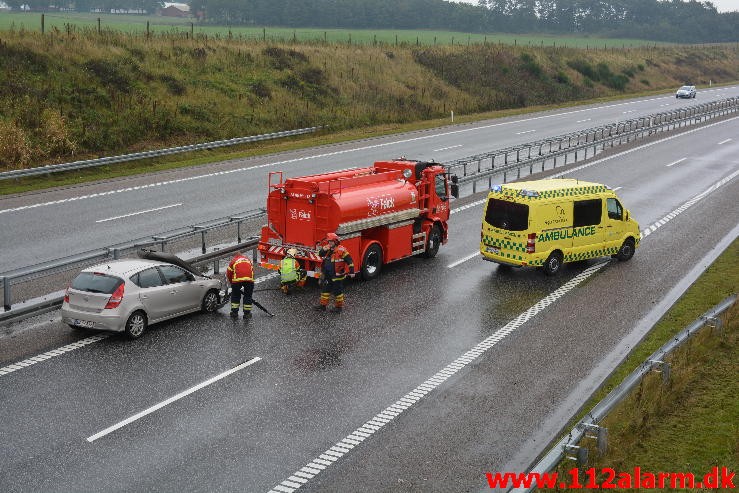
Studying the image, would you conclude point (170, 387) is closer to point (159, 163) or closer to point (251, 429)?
point (251, 429)

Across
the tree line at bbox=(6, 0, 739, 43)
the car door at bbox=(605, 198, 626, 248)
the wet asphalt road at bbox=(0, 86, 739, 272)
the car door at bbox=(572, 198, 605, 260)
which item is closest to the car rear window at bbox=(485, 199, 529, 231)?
the car door at bbox=(572, 198, 605, 260)

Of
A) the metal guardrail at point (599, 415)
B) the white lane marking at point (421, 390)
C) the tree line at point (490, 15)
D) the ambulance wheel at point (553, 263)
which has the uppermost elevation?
the tree line at point (490, 15)

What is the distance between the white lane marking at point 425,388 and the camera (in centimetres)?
1080

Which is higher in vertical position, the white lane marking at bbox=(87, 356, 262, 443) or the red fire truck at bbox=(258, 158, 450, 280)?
the red fire truck at bbox=(258, 158, 450, 280)

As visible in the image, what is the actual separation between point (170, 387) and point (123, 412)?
1.08 metres

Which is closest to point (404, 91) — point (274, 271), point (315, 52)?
point (315, 52)

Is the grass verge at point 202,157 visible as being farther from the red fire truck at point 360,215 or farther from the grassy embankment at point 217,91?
the red fire truck at point 360,215

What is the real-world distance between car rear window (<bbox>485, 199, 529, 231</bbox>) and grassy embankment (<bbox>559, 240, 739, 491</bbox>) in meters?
4.84

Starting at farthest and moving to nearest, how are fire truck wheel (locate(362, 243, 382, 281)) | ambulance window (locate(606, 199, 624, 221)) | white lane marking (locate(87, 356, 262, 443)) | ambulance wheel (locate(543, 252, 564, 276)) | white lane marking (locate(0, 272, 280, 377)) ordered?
ambulance window (locate(606, 199, 624, 221)) < ambulance wheel (locate(543, 252, 564, 276)) < fire truck wheel (locate(362, 243, 382, 281)) < white lane marking (locate(0, 272, 280, 377)) < white lane marking (locate(87, 356, 262, 443))

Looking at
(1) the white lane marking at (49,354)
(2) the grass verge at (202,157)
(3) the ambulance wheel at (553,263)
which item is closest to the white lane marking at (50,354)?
(1) the white lane marking at (49,354)

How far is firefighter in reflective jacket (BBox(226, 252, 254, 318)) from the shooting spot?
54.0 ft

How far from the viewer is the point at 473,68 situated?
72.2 m

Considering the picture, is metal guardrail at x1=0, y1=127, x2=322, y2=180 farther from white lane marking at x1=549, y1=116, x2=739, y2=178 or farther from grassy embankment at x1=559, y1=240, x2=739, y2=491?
grassy embankment at x1=559, y1=240, x2=739, y2=491

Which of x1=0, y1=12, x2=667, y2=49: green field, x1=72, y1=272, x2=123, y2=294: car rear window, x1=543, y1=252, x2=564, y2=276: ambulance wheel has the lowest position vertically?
x1=543, y1=252, x2=564, y2=276: ambulance wheel
